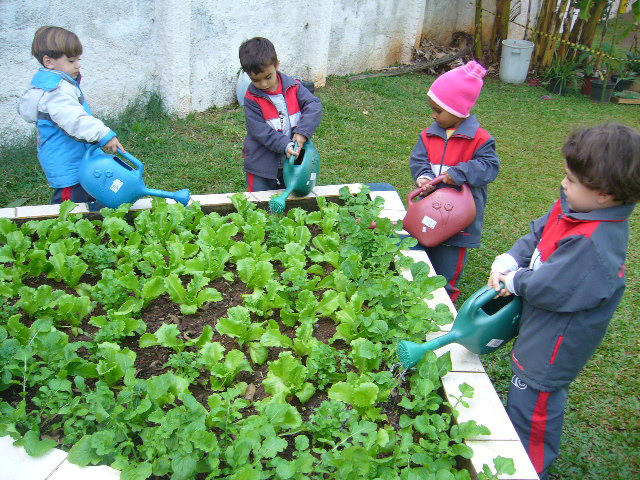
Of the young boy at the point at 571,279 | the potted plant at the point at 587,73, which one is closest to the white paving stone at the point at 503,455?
the young boy at the point at 571,279

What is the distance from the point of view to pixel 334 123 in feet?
21.0

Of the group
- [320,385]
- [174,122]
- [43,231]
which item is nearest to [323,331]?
[320,385]

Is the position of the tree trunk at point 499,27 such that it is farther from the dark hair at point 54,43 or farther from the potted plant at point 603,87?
the dark hair at point 54,43

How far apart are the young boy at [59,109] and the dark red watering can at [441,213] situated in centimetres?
169

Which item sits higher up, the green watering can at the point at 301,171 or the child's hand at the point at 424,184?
the child's hand at the point at 424,184

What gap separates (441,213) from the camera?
294cm

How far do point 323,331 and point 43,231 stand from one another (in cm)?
155

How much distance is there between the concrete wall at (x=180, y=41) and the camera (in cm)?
462

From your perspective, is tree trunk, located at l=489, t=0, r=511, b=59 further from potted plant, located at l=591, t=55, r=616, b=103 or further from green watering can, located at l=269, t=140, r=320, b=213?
green watering can, located at l=269, t=140, r=320, b=213

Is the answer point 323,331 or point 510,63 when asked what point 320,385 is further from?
point 510,63

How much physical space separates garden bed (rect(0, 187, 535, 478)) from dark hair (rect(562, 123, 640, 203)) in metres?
0.79

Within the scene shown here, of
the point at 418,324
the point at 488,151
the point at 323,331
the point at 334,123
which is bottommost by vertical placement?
the point at 334,123

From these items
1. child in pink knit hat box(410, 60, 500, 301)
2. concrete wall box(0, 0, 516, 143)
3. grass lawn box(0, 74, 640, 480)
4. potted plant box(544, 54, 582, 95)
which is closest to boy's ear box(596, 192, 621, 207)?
grass lawn box(0, 74, 640, 480)

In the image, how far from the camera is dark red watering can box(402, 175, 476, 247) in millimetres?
2939
